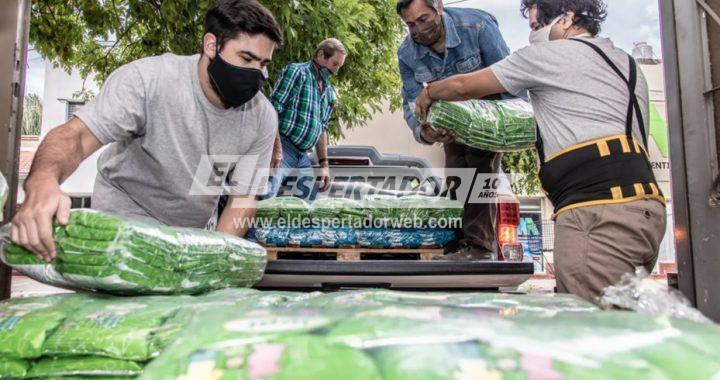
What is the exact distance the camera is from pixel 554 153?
2.47 metres

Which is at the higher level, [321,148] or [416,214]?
[321,148]

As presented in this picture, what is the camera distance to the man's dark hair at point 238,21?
271cm

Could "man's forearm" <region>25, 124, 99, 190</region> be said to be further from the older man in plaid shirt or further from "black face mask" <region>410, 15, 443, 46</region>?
the older man in plaid shirt

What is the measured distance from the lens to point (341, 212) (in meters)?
3.99

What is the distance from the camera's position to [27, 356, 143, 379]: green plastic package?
3.91 ft

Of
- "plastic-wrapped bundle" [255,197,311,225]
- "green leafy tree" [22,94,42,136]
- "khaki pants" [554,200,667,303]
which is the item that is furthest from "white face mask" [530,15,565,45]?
"green leafy tree" [22,94,42,136]

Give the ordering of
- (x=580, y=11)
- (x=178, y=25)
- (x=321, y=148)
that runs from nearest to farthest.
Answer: (x=580, y=11)
(x=321, y=148)
(x=178, y=25)

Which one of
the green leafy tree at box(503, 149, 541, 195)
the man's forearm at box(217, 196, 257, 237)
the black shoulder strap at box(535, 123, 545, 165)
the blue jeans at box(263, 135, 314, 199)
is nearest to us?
the black shoulder strap at box(535, 123, 545, 165)

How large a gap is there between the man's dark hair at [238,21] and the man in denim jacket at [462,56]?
3.98 feet

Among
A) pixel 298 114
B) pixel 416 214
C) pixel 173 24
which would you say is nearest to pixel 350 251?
pixel 416 214

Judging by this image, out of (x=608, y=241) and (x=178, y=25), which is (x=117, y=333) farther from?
(x=178, y=25)

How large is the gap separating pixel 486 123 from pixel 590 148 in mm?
869

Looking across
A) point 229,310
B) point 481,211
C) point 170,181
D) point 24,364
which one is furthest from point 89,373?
point 481,211

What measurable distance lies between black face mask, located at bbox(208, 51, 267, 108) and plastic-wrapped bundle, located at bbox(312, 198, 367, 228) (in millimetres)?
1340
